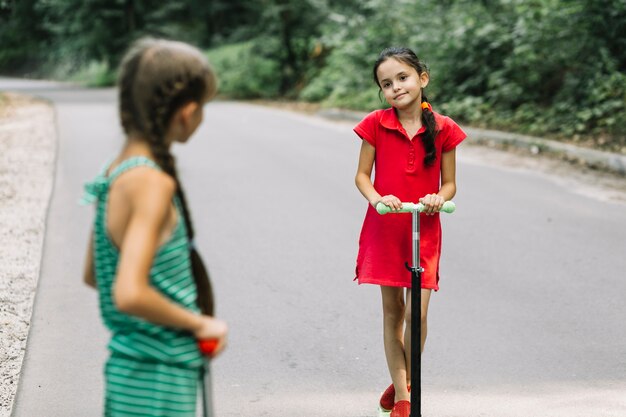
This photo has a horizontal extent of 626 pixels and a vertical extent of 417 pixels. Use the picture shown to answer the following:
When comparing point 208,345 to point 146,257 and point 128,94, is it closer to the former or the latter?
point 146,257

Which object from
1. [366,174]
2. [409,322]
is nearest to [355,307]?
[409,322]

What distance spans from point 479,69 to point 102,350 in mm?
13897

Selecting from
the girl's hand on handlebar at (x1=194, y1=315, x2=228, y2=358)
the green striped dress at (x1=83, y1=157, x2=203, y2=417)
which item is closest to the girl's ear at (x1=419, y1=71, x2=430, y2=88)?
the green striped dress at (x1=83, y1=157, x2=203, y2=417)

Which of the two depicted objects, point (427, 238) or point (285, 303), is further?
point (285, 303)

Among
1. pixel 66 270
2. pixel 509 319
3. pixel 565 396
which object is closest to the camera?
pixel 565 396

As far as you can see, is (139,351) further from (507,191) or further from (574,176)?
(574,176)

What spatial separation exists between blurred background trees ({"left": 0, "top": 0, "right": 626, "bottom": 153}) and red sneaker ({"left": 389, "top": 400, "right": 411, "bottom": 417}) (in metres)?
9.07

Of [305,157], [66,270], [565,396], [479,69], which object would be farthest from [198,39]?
[565,396]

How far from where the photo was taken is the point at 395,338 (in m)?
3.98

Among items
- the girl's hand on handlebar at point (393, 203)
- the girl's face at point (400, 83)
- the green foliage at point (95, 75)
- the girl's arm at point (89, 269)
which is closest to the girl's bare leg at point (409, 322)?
the girl's hand on handlebar at point (393, 203)

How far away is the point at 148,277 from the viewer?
6.88 ft

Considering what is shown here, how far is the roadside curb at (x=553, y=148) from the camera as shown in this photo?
452 inches

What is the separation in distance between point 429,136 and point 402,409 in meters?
1.19

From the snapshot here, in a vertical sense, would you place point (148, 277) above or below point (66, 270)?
above
